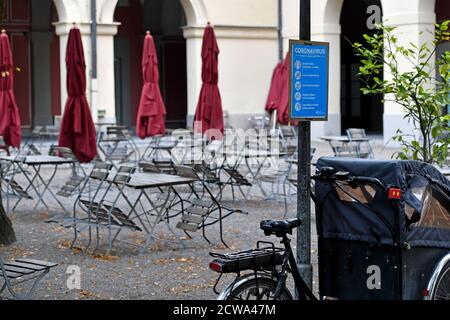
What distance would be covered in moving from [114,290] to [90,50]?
14.3 metres

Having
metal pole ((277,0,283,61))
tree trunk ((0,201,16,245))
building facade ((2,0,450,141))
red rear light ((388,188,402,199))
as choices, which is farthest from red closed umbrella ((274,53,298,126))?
red rear light ((388,188,402,199))

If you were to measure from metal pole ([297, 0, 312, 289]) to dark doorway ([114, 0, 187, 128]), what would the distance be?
20.5m

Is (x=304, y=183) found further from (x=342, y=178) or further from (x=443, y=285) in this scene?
(x=443, y=285)

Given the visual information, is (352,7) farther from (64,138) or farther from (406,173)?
(406,173)

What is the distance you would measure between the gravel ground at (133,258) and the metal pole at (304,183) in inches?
45.3

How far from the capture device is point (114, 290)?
7051 mm

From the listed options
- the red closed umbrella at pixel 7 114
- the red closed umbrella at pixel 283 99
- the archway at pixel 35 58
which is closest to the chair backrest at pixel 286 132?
the red closed umbrella at pixel 283 99

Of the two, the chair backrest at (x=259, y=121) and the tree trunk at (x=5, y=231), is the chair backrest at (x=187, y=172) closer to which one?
the tree trunk at (x=5, y=231)

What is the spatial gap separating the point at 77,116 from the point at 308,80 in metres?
6.61

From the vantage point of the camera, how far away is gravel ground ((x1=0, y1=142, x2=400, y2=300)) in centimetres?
700

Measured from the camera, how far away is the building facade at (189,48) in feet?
68.3

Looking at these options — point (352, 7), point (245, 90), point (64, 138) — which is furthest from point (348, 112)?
point (64, 138)

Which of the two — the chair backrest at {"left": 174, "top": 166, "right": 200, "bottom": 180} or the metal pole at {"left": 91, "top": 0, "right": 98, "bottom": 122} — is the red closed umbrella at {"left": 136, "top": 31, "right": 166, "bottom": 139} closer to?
the metal pole at {"left": 91, "top": 0, "right": 98, "bottom": 122}

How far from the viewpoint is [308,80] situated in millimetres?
5668
